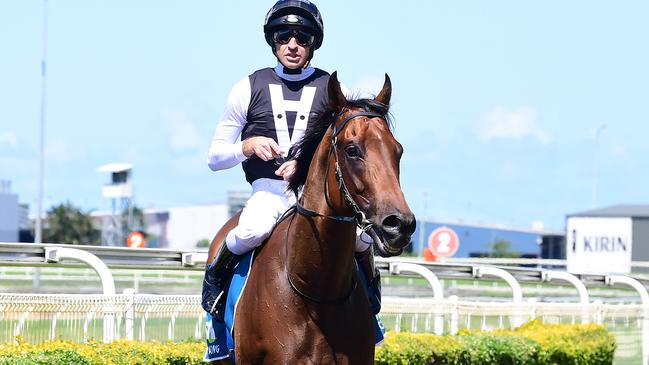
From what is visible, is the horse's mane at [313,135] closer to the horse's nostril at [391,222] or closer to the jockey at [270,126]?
the jockey at [270,126]

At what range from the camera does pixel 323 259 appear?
632cm

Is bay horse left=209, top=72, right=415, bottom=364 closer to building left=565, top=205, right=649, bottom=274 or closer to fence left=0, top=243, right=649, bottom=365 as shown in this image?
fence left=0, top=243, right=649, bottom=365

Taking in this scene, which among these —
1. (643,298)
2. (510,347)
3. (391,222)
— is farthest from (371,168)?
(643,298)

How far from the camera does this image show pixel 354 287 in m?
6.50

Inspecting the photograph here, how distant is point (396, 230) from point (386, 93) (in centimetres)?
102

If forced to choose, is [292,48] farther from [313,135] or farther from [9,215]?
[9,215]

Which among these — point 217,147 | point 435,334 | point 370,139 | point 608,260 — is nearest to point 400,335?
point 435,334

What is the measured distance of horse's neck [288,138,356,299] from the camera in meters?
6.25

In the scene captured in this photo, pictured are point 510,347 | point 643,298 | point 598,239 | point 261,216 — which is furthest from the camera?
point 598,239

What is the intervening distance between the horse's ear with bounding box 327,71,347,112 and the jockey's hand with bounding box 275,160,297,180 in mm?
454

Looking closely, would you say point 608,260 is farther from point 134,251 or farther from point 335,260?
point 335,260

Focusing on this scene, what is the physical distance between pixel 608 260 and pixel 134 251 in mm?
43867

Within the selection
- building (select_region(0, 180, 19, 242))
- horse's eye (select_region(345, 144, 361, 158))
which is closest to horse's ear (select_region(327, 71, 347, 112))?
horse's eye (select_region(345, 144, 361, 158))

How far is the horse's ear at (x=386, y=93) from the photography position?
6.28 m
